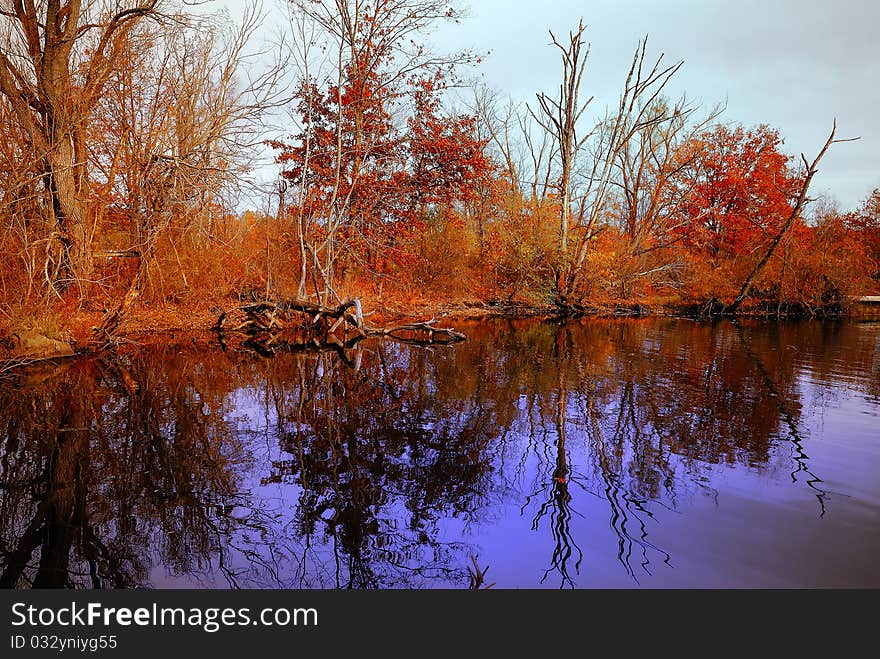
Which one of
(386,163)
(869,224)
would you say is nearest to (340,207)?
(386,163)

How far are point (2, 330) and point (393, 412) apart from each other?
7.42m

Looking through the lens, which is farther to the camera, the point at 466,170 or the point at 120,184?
the point at 466,170

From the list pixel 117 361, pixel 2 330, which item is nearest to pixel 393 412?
pixel 117 361

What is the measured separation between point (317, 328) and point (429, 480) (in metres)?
11.8

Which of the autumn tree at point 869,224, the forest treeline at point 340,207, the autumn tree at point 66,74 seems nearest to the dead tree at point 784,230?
the forest treeline at point 340,207

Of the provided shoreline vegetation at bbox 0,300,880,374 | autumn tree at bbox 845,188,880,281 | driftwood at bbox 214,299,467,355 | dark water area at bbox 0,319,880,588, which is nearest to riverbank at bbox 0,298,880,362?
shoreline vegetation at bbox 0,300,880,374

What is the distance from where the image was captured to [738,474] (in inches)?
198

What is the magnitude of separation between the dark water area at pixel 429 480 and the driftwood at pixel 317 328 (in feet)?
15.1

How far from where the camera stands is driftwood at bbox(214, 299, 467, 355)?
14.1 meters

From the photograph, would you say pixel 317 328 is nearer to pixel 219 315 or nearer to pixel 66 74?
pixel 219 315

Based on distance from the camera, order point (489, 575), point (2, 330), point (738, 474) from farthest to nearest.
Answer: point (2, 330) → point (738, 474) → point (489, 575)

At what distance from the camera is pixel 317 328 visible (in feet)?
51.9
